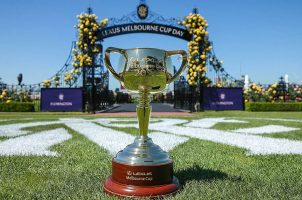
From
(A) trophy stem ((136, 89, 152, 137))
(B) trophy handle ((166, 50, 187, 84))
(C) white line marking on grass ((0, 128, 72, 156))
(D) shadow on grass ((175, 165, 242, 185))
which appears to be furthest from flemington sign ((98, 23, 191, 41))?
(A) trophy stem ((136, 89, 152, 137))

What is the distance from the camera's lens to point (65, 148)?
4543 millimetres

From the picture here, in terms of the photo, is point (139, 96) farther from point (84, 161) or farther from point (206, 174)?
point (84, 161)

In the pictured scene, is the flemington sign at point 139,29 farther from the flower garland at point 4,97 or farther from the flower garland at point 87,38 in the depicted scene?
the flower garland at point 4,97

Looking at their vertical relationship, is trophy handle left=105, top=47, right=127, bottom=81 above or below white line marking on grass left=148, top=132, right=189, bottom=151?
above

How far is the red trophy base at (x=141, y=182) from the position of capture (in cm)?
235

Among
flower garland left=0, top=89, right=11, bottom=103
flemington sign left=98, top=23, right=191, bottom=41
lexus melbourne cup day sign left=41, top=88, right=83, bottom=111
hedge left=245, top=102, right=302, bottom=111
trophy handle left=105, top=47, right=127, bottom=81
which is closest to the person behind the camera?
trophy handle left=105, top=47, right=127, bottom=81

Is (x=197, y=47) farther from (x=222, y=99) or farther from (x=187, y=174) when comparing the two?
(x=187, y=174)

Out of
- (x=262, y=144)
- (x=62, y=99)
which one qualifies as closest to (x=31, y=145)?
(x=262, y=144)

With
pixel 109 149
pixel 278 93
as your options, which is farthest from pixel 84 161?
pixel 278 93

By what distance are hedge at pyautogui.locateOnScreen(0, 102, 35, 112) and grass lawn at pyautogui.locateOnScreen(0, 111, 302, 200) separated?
13957 millimetres

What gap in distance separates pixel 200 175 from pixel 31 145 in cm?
282

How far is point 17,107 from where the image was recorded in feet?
58.0

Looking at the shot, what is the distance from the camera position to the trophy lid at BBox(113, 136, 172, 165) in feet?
8.00

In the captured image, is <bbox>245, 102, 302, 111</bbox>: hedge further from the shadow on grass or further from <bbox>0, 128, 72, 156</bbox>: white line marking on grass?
the shadow on grass
